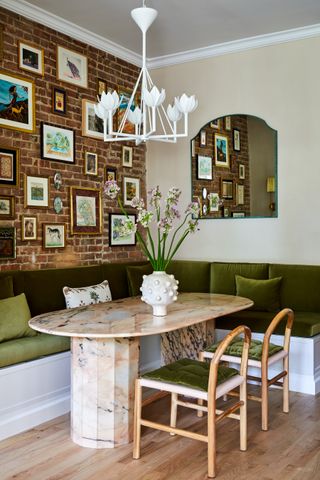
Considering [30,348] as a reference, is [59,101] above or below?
above

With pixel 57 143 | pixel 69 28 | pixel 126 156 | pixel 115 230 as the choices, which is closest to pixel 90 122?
pixel 57 143

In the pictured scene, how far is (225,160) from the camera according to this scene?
17.5 ft

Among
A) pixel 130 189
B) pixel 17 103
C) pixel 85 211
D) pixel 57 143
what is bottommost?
pixel 85 211

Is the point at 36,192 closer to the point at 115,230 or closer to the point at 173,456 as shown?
the point at 115,230

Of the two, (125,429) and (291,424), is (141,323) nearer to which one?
(125,429)

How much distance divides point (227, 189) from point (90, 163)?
1409mm

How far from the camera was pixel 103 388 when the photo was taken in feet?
9.95

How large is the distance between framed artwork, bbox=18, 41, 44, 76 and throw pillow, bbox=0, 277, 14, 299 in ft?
5.73

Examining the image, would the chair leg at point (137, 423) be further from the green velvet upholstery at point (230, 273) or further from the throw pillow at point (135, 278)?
the green velvet upholstery at point (230, 273)

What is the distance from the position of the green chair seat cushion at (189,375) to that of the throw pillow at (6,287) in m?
1.37

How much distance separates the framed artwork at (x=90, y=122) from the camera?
491 cm

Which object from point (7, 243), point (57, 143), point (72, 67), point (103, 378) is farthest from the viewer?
point (72, 67)

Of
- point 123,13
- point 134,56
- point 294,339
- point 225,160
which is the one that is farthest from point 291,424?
point 134,56

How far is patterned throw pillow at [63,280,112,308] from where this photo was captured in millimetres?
4102
